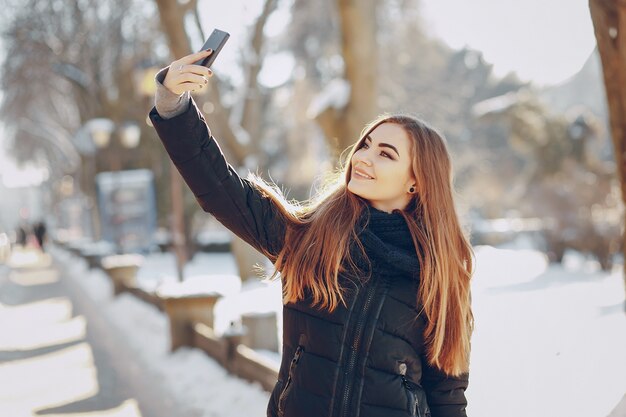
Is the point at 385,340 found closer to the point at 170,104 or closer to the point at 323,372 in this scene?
the point at 323,372

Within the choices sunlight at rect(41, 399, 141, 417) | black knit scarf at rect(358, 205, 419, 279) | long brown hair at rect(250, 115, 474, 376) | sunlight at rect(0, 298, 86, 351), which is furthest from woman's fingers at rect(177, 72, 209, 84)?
sunlight at rect(0, 298, 86, 351)

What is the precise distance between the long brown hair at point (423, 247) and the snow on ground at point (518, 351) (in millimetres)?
1816

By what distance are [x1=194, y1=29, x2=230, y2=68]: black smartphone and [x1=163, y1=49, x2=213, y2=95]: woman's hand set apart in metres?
0.01

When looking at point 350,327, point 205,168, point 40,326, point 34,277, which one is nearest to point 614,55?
point 350,327

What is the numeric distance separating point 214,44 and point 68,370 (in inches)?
251

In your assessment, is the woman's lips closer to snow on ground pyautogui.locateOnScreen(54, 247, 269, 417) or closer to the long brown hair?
the long brown hair

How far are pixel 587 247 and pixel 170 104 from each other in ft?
48.3

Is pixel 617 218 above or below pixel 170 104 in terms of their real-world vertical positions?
below

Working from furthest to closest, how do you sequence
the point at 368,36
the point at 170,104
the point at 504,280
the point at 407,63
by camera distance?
1. the point at 407,63
2. the point at 504,280
3. the point at 368,36
4. the point at 170,104

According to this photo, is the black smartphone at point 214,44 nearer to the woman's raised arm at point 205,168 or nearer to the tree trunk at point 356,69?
the woman's raised arm at point 205,168

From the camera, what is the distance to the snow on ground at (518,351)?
461 cm

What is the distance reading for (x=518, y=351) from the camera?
6.06 m

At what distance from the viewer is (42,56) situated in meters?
27.2

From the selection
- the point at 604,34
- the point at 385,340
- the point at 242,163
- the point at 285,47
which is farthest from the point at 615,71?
the point at 285,47
